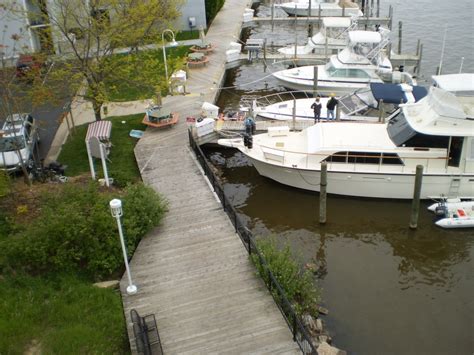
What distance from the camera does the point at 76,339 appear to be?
1148 cm

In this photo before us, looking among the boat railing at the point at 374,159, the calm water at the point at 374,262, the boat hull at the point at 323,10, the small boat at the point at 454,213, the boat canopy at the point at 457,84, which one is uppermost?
the boat hull at the point at 323,10

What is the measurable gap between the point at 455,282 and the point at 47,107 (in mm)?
21211

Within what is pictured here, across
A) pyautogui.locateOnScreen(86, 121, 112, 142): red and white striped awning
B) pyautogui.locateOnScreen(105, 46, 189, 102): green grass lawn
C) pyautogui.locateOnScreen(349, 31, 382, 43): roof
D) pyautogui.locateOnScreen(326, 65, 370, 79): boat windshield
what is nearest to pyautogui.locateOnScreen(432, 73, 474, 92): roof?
pyautogui.locateOnScreen(326, 65, 370, 79): boat windshield

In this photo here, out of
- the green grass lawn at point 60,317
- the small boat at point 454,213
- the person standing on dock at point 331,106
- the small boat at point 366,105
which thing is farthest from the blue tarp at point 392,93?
the green grass lawn at point 60,317

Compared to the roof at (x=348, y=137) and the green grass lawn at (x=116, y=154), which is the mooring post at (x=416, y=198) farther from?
the green grass lawn at (x=116, y=154)

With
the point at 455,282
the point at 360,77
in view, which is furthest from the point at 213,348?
the point at 360,77

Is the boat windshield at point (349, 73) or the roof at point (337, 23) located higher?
the roof at point (337, 23)

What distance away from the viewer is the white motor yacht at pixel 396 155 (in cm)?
1836

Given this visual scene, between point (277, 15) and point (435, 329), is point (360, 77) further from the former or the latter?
point (277, 15)

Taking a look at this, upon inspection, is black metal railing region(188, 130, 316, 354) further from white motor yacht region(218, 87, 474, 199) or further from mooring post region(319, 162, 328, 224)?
white motor yacht region(218, 87, 474, 199)

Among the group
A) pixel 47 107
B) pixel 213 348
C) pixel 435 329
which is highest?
pixel 47 107

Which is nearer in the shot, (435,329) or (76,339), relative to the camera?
(76,339)

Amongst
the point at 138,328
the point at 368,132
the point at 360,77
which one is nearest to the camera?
the point at 138,328

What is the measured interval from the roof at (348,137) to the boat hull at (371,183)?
95 cm
